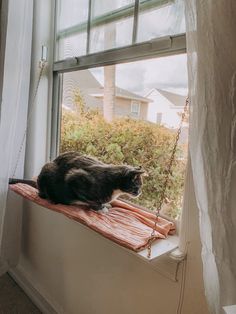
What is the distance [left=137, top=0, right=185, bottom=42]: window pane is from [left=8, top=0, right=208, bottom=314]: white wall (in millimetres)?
708

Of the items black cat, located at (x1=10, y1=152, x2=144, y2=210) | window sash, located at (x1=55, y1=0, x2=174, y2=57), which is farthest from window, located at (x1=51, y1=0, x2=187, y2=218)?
black cat, located at (x1=10, y1=152, x2=144, y2=210)

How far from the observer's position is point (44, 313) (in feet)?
5.33

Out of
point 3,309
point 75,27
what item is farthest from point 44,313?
point 75,27

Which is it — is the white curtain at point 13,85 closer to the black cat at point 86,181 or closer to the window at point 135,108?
the black cat at point 86,181

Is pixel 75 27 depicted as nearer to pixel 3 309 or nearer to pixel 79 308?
pixel 79 308

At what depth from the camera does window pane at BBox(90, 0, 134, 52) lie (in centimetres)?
132

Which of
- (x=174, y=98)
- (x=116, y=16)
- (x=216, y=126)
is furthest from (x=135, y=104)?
(x=216, y=126)

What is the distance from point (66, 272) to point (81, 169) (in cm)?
60

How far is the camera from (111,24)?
1.41 meters

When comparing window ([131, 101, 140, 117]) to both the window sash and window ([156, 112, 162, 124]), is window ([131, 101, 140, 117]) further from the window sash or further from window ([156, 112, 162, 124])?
the window sash

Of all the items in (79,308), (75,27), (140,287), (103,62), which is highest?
(75,27)

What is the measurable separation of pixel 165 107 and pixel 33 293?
4.64ft

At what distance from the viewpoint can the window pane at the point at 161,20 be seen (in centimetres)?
110

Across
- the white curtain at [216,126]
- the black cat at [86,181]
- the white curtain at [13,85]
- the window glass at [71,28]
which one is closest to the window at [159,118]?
the black cat at [86,181]
